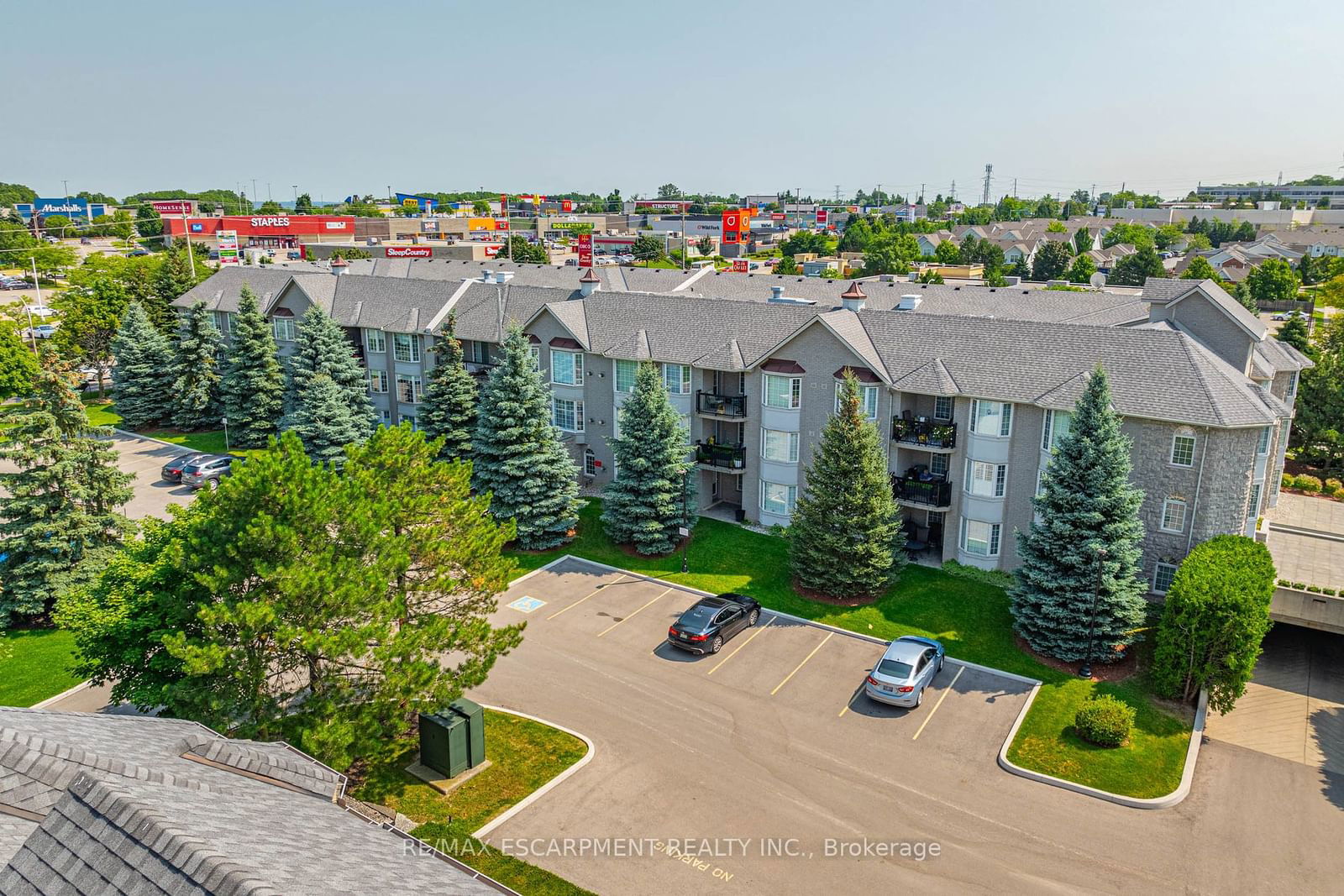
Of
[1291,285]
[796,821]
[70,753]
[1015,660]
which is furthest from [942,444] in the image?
[1291,285]

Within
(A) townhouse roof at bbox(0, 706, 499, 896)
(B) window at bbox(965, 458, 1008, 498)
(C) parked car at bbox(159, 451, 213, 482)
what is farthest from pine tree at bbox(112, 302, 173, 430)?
(B) window at bbox(965, 458, 1008, 498)

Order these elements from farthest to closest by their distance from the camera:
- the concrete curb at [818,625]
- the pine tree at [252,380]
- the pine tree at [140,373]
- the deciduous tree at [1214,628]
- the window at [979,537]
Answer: the pine tree at [140,373], the pine tree at [252,380], the window at [979,537], the concrete curb at [818,625], the deciduous tree at [1214,628]

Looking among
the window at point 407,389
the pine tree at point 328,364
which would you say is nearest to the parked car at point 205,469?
the pine tree at point 328,364

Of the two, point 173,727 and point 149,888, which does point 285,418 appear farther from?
point 149,888

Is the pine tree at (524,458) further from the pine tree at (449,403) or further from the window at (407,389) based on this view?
the window at (407,389)

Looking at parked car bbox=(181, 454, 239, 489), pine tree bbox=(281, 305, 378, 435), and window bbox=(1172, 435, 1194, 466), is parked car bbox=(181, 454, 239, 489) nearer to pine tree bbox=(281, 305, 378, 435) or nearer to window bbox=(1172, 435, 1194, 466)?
pine tree bbox=(281, 305, 378, 435)

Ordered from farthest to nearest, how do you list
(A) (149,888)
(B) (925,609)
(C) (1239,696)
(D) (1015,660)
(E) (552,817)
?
A: (B) (925,609)
(D) (1015,660)
(C) (1239,696)
(E) (552,817)
(A) (149,888)

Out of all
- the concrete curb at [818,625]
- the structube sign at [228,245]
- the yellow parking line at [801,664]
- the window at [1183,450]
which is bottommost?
the yellow parking line at [801,664]

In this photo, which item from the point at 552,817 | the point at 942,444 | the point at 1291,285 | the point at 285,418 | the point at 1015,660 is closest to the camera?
the point at 552,817
